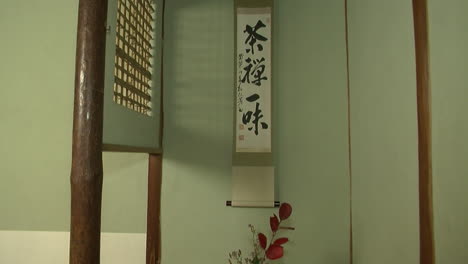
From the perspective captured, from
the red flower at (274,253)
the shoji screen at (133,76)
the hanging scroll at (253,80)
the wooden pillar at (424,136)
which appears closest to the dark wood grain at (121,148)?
the shoji screen at (133,76)

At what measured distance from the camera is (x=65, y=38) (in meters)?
1.78

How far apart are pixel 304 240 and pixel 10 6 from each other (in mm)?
2283

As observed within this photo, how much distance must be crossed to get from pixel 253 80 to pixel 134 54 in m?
0.66

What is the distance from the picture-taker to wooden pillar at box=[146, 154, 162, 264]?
163 centimetres

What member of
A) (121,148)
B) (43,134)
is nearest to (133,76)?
(121,148)

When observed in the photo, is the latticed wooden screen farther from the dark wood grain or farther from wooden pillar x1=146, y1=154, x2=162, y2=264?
wooden pillar x1=146, y1=154, x2=162, y2=264

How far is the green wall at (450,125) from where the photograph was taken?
2.02 feet

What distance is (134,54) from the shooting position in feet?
4.20

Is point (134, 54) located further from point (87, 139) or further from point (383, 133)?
point (383, 133)

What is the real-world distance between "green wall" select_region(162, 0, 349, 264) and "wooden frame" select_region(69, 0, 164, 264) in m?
0.82

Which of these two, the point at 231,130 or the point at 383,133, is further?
the point at 231,130

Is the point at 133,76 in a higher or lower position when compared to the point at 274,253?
higher

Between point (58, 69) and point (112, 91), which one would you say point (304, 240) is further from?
point (58, 69)

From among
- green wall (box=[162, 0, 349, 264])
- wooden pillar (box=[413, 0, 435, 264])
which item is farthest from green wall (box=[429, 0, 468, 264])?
green wall (box=[162, 0, 349, 264])
